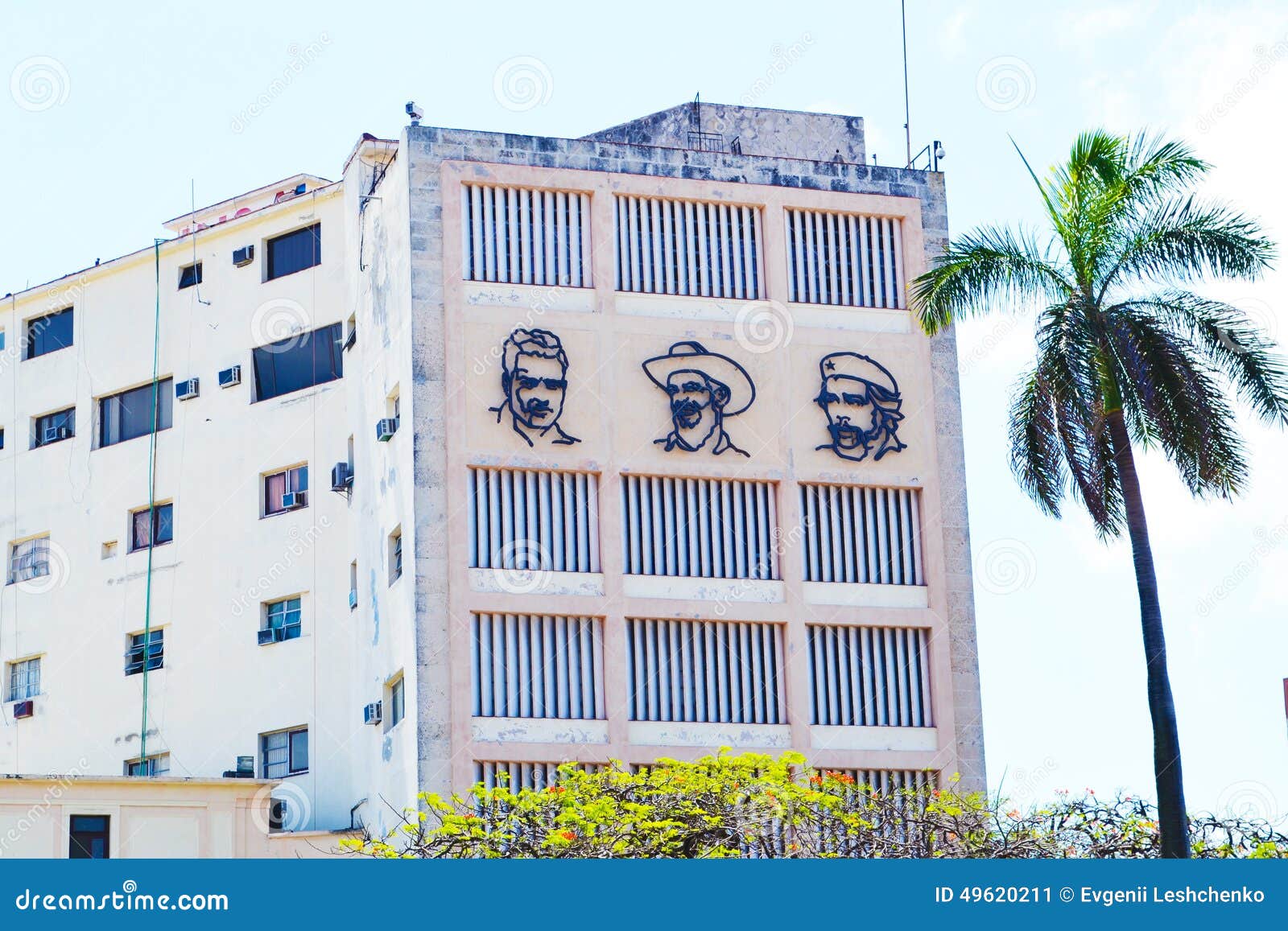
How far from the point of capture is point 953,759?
1550 inches

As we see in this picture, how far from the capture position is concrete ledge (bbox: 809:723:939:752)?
38.7 m

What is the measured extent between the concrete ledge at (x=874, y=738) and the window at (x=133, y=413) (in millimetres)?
16068

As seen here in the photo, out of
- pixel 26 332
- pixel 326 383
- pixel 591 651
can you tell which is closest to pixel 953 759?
pixel 591 651

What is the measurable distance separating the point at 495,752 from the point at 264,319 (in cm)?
1246

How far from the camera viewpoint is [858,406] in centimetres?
4081

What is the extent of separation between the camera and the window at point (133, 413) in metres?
46.9

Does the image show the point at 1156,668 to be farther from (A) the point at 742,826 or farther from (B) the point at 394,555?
(B) the point at 394,555

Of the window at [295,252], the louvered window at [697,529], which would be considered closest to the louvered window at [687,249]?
the louvered window at [697,529]

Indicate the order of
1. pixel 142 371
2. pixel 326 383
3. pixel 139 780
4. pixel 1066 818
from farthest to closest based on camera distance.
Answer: pixel 142 371, pixel 326 383, pixel 139 780, pixel 1066 818

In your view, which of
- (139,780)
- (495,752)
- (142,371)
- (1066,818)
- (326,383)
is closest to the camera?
(1066,818)

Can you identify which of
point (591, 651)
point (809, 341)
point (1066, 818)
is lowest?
point (1066, 818)

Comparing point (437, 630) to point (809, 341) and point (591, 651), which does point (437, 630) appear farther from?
point (809, 341)

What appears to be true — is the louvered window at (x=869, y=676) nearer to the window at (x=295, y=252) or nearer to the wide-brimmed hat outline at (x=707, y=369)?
the wide-brimmed hat outline at (x=707, y=369)

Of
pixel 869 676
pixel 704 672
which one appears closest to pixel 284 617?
pixel 704 672
